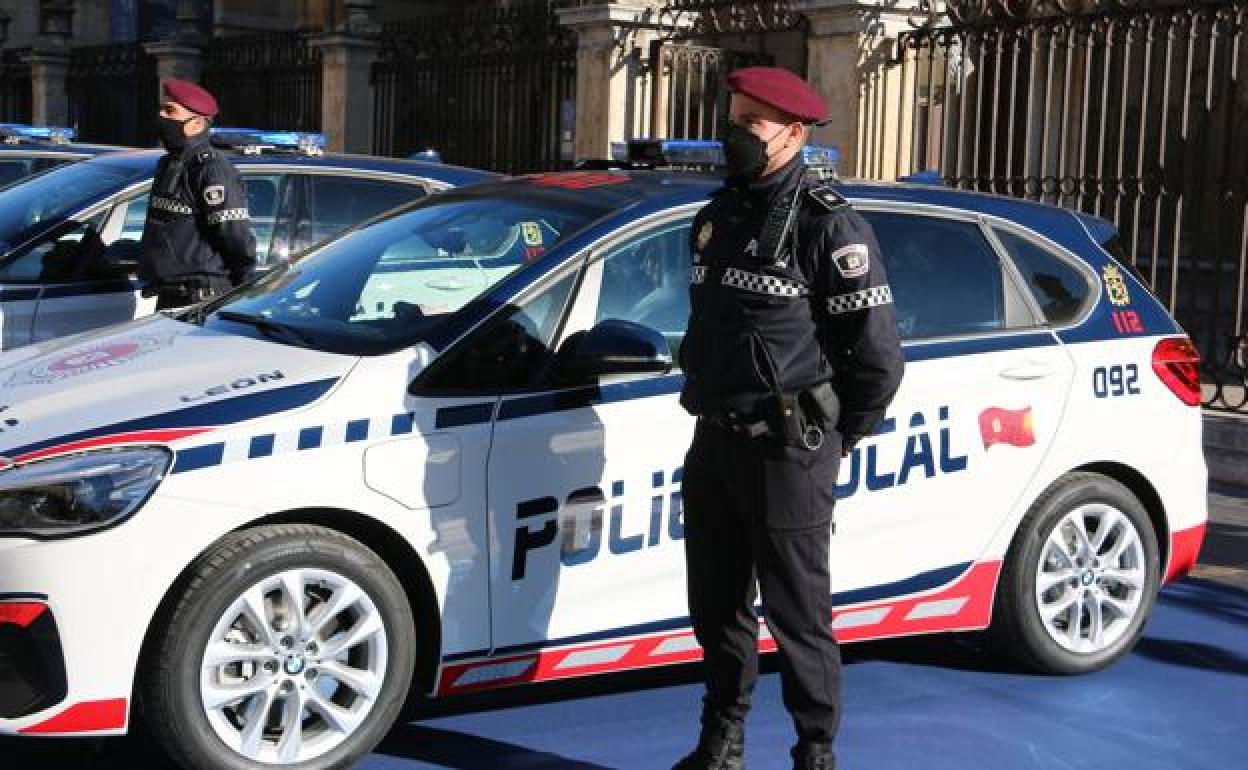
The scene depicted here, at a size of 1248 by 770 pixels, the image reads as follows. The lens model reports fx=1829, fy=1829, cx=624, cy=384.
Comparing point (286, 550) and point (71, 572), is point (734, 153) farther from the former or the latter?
point (71, 572)

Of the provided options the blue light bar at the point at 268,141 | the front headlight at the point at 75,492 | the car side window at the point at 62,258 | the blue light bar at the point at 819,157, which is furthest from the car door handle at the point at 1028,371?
the blue light bar at the point at 268,141

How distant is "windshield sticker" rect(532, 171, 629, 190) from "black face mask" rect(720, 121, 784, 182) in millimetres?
1059

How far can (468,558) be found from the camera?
4.71 metres

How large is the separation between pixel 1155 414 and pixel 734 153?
210cm

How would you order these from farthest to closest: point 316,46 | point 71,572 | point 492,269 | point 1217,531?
point 316,46
point 1217,531
point 492,269
point 71,572

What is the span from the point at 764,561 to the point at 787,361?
499 mm

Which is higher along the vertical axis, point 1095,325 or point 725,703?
point 1095,325

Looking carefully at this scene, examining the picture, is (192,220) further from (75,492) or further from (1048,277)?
(1048,277)

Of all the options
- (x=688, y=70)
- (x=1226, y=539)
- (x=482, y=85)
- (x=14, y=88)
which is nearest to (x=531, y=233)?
(x=1226, y=539)

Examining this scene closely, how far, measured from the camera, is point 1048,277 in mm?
5879

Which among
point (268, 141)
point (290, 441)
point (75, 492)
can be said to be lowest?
point (75, 492)

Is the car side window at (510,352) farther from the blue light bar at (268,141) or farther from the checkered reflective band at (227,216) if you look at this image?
the blue light bar at (268,141)

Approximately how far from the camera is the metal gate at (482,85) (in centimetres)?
1560

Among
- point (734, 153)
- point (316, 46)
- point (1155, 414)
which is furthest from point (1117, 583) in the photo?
point (316, 46)
